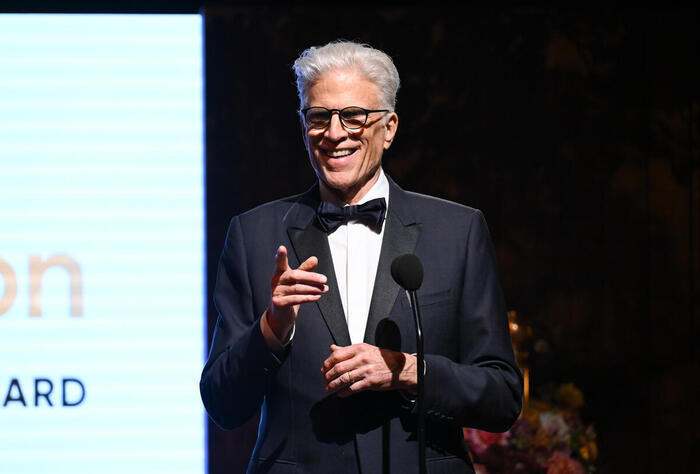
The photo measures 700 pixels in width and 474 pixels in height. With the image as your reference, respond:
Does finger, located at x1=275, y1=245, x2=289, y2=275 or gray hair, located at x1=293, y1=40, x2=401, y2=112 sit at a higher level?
gray hair, located at x1=293, y1=40, x2=401, y2=112

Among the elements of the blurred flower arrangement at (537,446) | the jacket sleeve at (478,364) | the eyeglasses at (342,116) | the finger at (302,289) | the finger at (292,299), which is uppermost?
the eyeglasses at (342,116)

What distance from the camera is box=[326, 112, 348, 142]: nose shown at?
5.95 ft

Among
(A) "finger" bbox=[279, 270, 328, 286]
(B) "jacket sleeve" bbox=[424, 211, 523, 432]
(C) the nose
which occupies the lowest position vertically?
(B) "jacket sleeve" bbox=[424, 211, 523, 432]

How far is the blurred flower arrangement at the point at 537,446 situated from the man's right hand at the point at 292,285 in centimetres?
170

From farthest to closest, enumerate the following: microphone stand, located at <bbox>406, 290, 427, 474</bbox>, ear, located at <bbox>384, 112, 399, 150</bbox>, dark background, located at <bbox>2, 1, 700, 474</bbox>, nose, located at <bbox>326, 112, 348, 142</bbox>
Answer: dark background, located at <bbox>2, 1, 700, 474</bbox> → ear, located at <bbox>384, 112, 399, 150</bbox> → nose, located at <bbox>326, 112, 348, 142</bbox> → microphone stand, located at <bbox>406, 290, 427, 474</bbox>

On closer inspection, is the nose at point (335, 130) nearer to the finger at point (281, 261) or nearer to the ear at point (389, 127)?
the ear at point (389, 127)

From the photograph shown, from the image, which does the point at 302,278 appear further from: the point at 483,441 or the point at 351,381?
the point at 483,441

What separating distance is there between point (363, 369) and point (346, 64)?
2.15ft

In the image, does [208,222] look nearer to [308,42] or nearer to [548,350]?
[308,42]

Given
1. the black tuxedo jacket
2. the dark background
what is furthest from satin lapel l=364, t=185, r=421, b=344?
the dark background

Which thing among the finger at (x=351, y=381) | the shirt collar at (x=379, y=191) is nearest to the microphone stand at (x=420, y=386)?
the finger at (x=351, y=381)

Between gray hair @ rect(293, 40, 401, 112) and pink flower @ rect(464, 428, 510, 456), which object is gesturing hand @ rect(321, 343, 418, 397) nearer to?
gray hair @ rect(293, 40, 401, 112)

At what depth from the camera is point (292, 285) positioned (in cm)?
156

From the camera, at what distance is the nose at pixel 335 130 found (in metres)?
1.81
